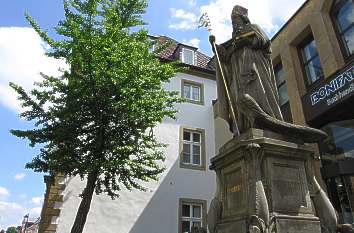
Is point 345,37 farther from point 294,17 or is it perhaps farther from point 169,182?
point 169,182

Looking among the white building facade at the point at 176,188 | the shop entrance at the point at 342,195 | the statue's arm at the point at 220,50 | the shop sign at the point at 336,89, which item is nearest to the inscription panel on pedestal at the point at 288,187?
the statue's arm at the point at 220,50

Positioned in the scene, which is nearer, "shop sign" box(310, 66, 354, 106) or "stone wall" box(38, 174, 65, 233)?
"shop sign" box(310, 66, 354, 106)

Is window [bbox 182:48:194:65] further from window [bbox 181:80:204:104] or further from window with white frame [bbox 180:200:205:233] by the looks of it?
window with white frame [bbox 180:200:205:233]

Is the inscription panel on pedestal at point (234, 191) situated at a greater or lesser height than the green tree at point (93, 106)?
lesser

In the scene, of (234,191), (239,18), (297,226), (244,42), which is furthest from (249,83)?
(297,226)

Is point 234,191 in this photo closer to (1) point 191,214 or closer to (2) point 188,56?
(1) point 191,214

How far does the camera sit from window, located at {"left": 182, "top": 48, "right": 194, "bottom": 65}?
21.8 metres

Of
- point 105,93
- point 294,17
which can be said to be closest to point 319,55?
point 294,17

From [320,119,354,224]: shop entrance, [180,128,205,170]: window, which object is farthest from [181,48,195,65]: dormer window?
[320,119,354,224]: shop entrance

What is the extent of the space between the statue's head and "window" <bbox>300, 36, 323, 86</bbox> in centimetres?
937

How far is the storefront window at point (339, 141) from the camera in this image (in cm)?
1239

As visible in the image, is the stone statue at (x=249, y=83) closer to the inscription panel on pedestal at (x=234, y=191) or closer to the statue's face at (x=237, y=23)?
the statue's face at (x=237, y=23)

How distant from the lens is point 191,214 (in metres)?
16.8

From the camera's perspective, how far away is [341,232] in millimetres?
4336
